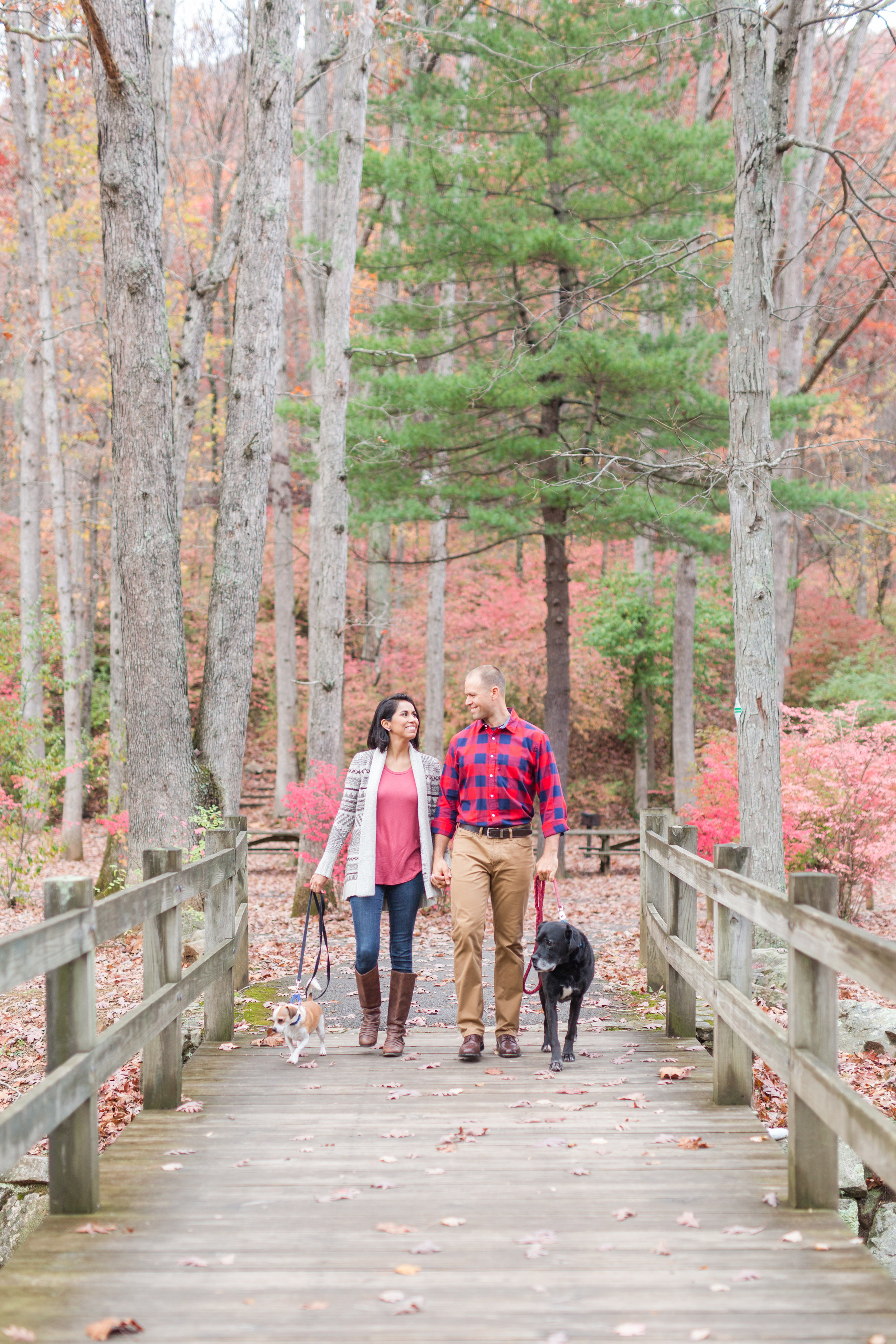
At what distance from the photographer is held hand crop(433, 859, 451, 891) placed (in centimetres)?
565

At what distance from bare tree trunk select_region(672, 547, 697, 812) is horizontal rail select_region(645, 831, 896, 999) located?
13500 millimetres

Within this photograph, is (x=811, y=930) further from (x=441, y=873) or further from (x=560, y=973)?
(x=441, y=873)

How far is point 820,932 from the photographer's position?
3400mm

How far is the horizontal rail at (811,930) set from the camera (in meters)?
2.95

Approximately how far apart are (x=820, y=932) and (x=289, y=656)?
1772 centimetres

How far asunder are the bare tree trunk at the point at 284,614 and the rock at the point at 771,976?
41.2ft

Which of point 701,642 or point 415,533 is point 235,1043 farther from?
point 415,533

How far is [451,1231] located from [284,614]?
58.3 feet

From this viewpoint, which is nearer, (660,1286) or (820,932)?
(660,1286)

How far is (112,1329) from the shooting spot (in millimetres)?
2830

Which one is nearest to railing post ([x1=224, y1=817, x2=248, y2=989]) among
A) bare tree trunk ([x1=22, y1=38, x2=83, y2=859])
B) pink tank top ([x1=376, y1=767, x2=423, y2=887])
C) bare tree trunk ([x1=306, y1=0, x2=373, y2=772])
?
pink tank top ([x1=376, y1=767, x2=423, y2=887])

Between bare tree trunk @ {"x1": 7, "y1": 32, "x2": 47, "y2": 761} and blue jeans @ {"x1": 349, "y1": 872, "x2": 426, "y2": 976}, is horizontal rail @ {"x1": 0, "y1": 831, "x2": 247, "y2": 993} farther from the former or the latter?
bare tree trunk @ {"x1": 7, "y1": 32, "x2": 47, "y2": 761}

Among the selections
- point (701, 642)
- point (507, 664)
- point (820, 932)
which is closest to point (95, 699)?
point (507, 664)

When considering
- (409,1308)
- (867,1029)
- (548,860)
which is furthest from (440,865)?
(867,1029)
